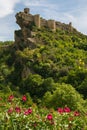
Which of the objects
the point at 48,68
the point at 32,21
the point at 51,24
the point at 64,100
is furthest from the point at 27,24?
the point at 64,100

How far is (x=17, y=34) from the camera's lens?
123 metres

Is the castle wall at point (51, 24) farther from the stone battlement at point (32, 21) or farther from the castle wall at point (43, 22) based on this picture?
the castle wall at point (43, 22)

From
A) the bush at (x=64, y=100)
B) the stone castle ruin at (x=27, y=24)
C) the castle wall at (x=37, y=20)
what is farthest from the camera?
the castle wall at (x=37, y=20)

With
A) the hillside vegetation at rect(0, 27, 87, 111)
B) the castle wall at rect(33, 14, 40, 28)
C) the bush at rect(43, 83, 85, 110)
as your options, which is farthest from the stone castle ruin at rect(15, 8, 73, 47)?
the bush at rect(43, 83, 85, 110)

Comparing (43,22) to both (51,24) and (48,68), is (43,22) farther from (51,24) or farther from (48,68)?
(48,68)

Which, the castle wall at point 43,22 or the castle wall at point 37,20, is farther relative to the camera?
the castle wall at point 43,22

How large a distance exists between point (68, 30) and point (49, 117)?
370 feet

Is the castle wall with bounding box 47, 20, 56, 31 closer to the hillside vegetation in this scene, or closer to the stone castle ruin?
the stone castle ruin

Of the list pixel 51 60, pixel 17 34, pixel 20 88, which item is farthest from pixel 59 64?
pixel 17 34

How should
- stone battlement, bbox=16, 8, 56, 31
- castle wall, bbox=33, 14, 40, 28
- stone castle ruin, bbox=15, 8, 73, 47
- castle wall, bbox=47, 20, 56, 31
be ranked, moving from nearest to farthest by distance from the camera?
stone castle ruin, bbox=15, 8, 73, 47 < stone battlement, bbox=16, 8, 56, 31 < castle wall, bbox=33, 14, 40, 28 < castle wall, bbox=47, 20, 56, 31

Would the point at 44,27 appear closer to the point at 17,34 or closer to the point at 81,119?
the point at 17,34

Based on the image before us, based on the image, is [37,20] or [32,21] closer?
[32,21]

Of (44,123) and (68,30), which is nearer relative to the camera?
(44,123)

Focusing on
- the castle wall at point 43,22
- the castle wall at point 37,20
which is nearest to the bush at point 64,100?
the castle wall at point 37,20
